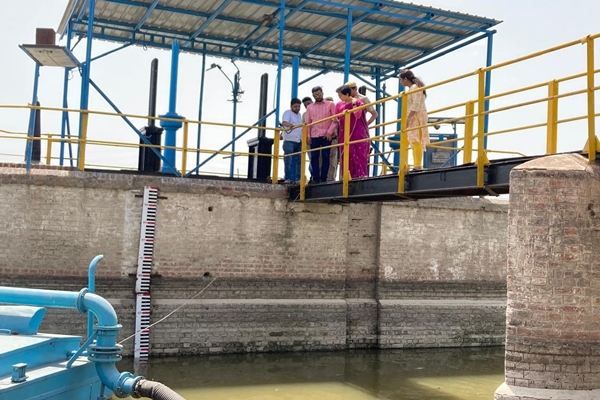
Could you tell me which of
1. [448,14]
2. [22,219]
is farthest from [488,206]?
[22,219]

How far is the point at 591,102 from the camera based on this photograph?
6.02 m

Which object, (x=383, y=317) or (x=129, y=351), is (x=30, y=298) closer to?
(x=129, y=351)

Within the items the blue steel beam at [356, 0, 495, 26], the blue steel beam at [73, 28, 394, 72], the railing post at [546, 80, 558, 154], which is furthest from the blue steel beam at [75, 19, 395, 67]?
the railing post at [546, 80, 558, 154]

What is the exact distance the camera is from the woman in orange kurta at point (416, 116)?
850 centimetres

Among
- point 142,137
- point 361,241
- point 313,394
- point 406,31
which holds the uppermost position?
point 406,31

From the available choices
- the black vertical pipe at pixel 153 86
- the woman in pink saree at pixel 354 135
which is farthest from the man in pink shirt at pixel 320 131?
the black vertical pipe at pixel 153 86

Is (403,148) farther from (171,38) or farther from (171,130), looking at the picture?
(171,38)

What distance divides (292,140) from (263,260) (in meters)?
2.16

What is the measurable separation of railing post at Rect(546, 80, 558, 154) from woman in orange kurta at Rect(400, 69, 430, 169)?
2.04 metres

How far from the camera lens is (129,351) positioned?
954 cm

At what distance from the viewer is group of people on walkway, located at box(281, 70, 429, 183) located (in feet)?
28.6

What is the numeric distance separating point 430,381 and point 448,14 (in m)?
7.68

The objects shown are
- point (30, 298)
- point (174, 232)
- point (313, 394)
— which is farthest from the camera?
point (174, 232)

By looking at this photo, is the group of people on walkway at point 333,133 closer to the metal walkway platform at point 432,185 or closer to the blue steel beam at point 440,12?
the metal walkway platform at point 432,185
